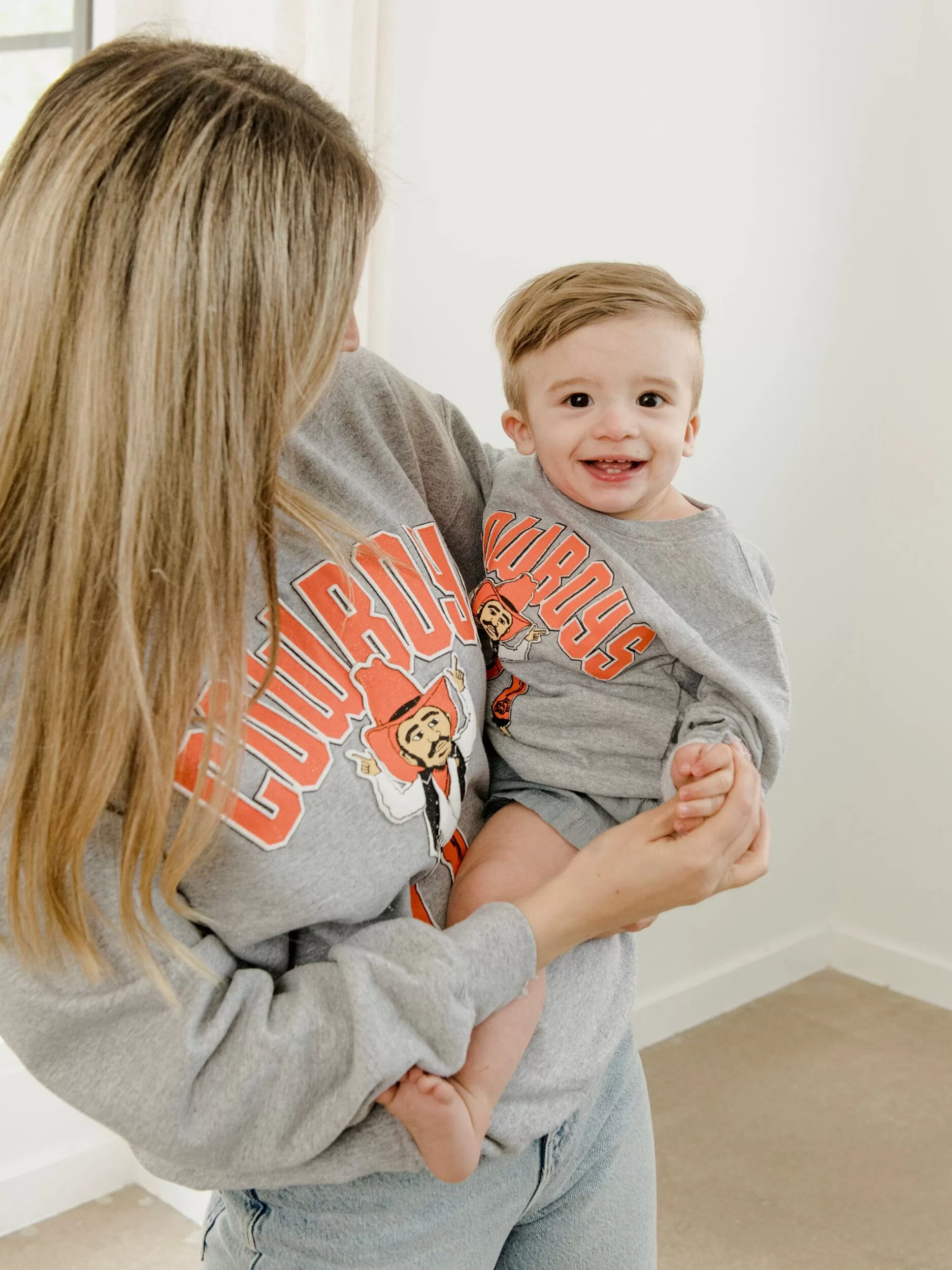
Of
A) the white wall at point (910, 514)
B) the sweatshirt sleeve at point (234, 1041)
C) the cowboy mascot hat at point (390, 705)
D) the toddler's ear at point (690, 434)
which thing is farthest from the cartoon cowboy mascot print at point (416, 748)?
the white wall at point (910, 514)

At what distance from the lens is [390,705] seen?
90cm

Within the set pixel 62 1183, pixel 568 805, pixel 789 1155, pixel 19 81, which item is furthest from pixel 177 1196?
pixel 19 81

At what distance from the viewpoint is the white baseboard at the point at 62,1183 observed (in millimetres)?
1758

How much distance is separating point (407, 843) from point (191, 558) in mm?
251

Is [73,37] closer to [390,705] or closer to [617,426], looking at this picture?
[617,426]

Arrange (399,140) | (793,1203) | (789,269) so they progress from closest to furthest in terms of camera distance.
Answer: (399,140) < (793,1203) < (789,269)

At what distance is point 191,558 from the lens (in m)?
0.78

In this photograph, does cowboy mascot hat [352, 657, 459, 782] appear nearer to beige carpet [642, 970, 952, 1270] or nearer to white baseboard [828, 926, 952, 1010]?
beige carpet [642, 970, 952, 1270]

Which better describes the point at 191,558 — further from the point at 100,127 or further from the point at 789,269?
the point at 789,269

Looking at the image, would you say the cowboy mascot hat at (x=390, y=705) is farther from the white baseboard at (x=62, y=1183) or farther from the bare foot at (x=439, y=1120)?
the white baseboard at (x=62, y=1183)

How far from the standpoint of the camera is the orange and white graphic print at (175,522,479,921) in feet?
2.71

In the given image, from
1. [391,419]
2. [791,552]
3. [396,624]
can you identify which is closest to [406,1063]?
[396,624]

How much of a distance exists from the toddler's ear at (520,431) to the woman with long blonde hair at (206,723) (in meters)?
0.34

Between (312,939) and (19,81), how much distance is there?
1270 mm
